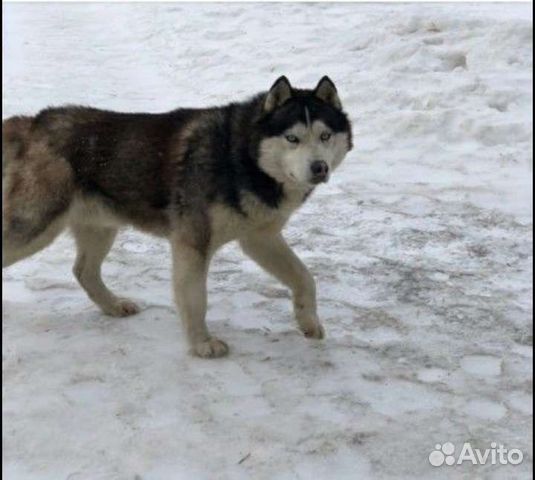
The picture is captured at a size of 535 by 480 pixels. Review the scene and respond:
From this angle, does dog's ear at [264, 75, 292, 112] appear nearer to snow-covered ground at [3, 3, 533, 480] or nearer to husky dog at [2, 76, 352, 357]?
husky dog at [2, 76, 352, 357]

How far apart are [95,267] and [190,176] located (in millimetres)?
1024

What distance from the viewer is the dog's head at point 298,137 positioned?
429 cm

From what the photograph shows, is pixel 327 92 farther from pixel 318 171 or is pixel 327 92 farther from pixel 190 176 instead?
pixel 190 176

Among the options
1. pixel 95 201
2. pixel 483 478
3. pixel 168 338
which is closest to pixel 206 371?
pixel 168 338

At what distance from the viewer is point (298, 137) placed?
440cm

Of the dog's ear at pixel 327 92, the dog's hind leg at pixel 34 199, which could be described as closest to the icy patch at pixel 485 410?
the dog's ear at pixel 327 92

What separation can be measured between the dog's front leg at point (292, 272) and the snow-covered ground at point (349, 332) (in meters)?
0.15

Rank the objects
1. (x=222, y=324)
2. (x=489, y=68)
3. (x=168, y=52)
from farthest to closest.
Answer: (x=168, y=52)
(x=489, y=68)
(x=222, y=324)

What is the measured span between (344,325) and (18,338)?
6.28 ft

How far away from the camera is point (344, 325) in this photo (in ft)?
16.3

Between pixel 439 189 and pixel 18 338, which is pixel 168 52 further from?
pixel 18 338

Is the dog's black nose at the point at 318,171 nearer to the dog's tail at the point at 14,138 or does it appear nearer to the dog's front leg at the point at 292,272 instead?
the dog's front leg at the point at 292,272

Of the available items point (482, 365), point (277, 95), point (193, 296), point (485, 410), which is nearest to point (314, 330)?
point (193, 296)

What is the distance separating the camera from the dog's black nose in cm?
424
